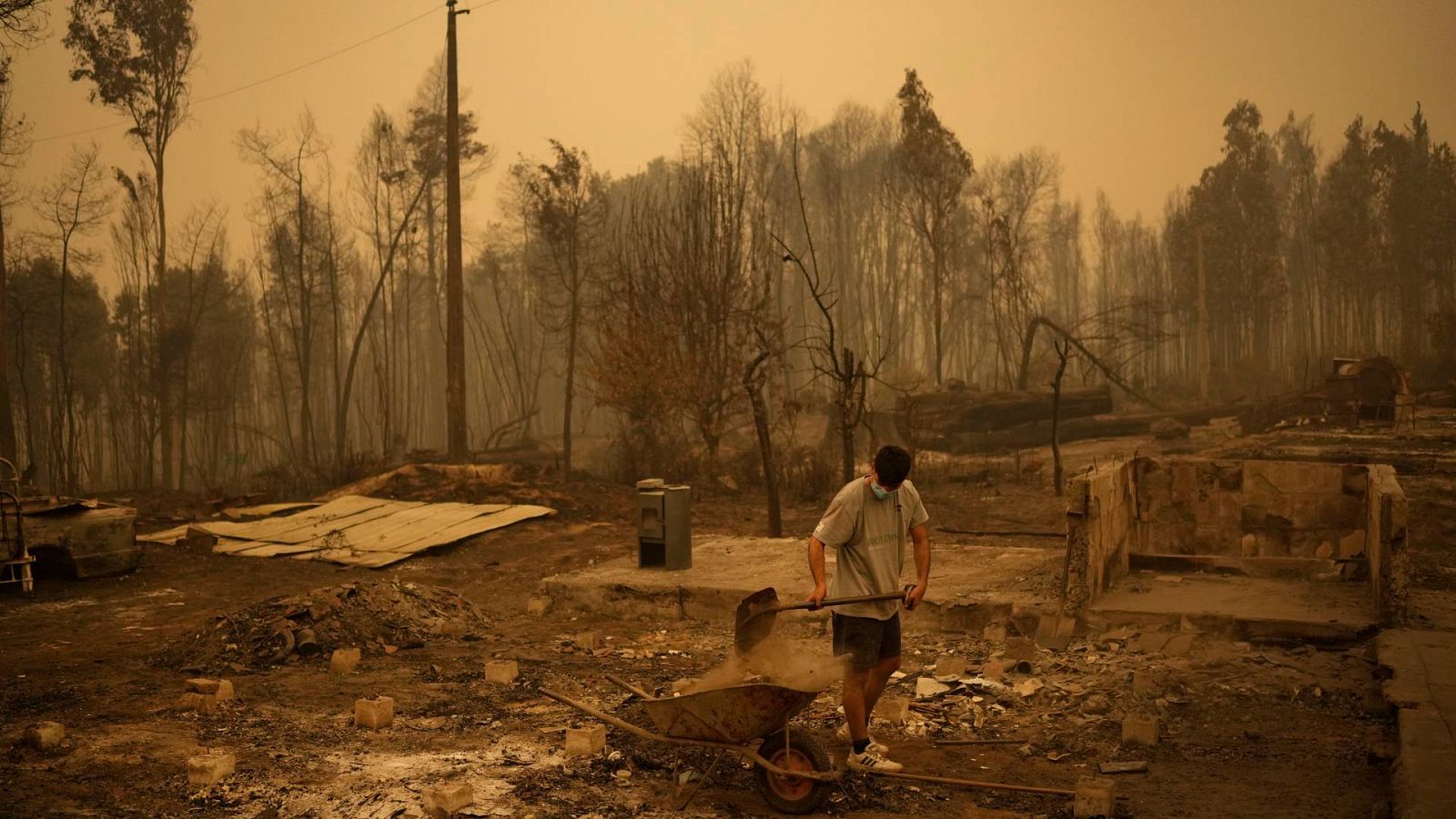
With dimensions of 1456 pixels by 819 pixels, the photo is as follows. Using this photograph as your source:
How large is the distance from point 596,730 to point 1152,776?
107 inches

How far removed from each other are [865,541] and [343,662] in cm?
427

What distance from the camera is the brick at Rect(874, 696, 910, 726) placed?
5.96m

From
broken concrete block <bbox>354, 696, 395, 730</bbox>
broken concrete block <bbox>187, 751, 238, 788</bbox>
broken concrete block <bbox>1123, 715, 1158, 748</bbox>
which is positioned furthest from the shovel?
broken concrete block <bbox>187, 751, 238, 788</bbox>

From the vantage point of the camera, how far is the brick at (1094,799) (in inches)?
175

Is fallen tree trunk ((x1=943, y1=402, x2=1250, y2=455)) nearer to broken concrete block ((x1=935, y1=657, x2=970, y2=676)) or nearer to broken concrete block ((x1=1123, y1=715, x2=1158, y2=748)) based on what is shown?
broken concrete block ((x1=935, y1=657, x2=970, y2=676))

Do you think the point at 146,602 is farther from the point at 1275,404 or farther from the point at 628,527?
the point at 1275,404

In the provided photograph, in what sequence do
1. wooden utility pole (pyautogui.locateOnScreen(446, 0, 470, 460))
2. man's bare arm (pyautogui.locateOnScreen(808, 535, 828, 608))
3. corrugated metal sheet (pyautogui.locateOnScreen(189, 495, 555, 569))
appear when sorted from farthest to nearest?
wooden utility pole (pyautogui.locateOnScreen(446, 0, 470, 460)), corrugated metal sheet (pyautogui.locateOnScreen(189, 495, 555, 569)), man's bare arm (pyautogui.locateOnScreen(808, 535, 828, 608))

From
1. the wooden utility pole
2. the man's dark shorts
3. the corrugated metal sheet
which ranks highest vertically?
the wooden utility pole

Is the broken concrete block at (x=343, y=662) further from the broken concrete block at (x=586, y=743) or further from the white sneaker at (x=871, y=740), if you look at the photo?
the white sneaker at (x=871, y=740)

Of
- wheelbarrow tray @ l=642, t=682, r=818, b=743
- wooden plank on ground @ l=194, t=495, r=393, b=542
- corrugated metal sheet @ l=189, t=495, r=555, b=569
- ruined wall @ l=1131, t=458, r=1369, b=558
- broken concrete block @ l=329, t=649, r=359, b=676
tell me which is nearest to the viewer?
wheelbarrow tray @ l=642, t=682, r=818, b=743

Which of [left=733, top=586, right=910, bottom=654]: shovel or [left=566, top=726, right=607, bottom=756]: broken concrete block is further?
[left=566, top=726, right=607, bottom=756]: broken concrete block

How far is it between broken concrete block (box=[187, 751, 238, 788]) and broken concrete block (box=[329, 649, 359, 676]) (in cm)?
241

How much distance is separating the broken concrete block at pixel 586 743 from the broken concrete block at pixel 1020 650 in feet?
9.64

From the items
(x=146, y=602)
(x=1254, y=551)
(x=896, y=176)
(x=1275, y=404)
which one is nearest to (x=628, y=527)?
(x=146, y=602)
